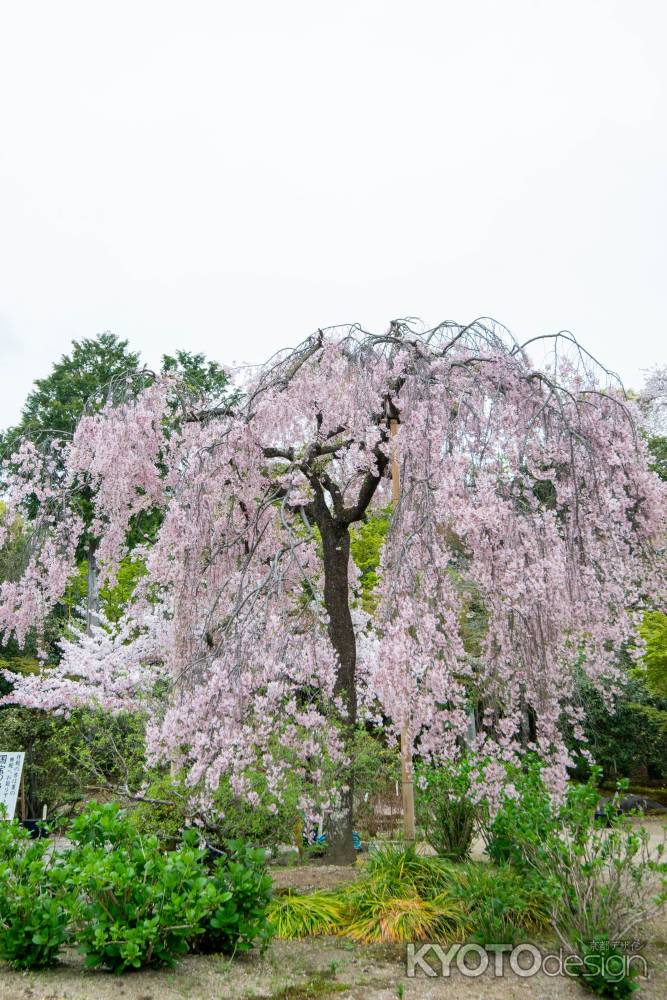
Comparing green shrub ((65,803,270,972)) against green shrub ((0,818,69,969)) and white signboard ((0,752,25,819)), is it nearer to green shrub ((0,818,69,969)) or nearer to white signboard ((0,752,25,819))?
green shrub ((0,818,69,969))

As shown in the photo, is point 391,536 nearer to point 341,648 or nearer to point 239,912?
point 341,648

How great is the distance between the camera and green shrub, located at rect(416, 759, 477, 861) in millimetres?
5359

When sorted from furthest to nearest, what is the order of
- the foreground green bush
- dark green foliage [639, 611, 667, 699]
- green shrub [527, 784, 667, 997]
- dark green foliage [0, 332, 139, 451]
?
dark green foliage [0, 332, 139, 451], dark green foliage [639, 611, 667, 699], green shrub [527, 784, 667, 997], the foreground green bush

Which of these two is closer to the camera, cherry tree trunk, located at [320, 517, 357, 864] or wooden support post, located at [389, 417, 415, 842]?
wooden support post, located at [389, 417, 415, 842]

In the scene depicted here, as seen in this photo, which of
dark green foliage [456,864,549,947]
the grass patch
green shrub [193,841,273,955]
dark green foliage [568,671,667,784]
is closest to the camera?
green shrub [193,841,273,955]

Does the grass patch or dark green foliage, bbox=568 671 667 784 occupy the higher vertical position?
dark green foliage, bbox=568 671 667 784

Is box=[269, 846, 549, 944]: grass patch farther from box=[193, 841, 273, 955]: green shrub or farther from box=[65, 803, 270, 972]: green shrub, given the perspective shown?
box=[65, 803, 270, 972]: green shrub

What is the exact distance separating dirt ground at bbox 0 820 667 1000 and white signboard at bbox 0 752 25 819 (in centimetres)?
461

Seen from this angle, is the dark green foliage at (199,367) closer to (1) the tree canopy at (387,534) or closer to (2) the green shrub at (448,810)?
(1) the tree canopy at (387,534)

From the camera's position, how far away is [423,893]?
180 inches

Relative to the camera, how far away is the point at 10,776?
7.71 metres

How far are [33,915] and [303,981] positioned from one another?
1456 mm


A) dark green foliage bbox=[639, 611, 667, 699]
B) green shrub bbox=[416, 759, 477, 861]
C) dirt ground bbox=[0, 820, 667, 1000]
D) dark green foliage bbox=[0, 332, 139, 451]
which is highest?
dark green foliage bbox=[0, 332, 139, 451]

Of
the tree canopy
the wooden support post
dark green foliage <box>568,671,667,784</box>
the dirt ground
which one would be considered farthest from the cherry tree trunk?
dark green foliage <box>568,671,667,784</box>
